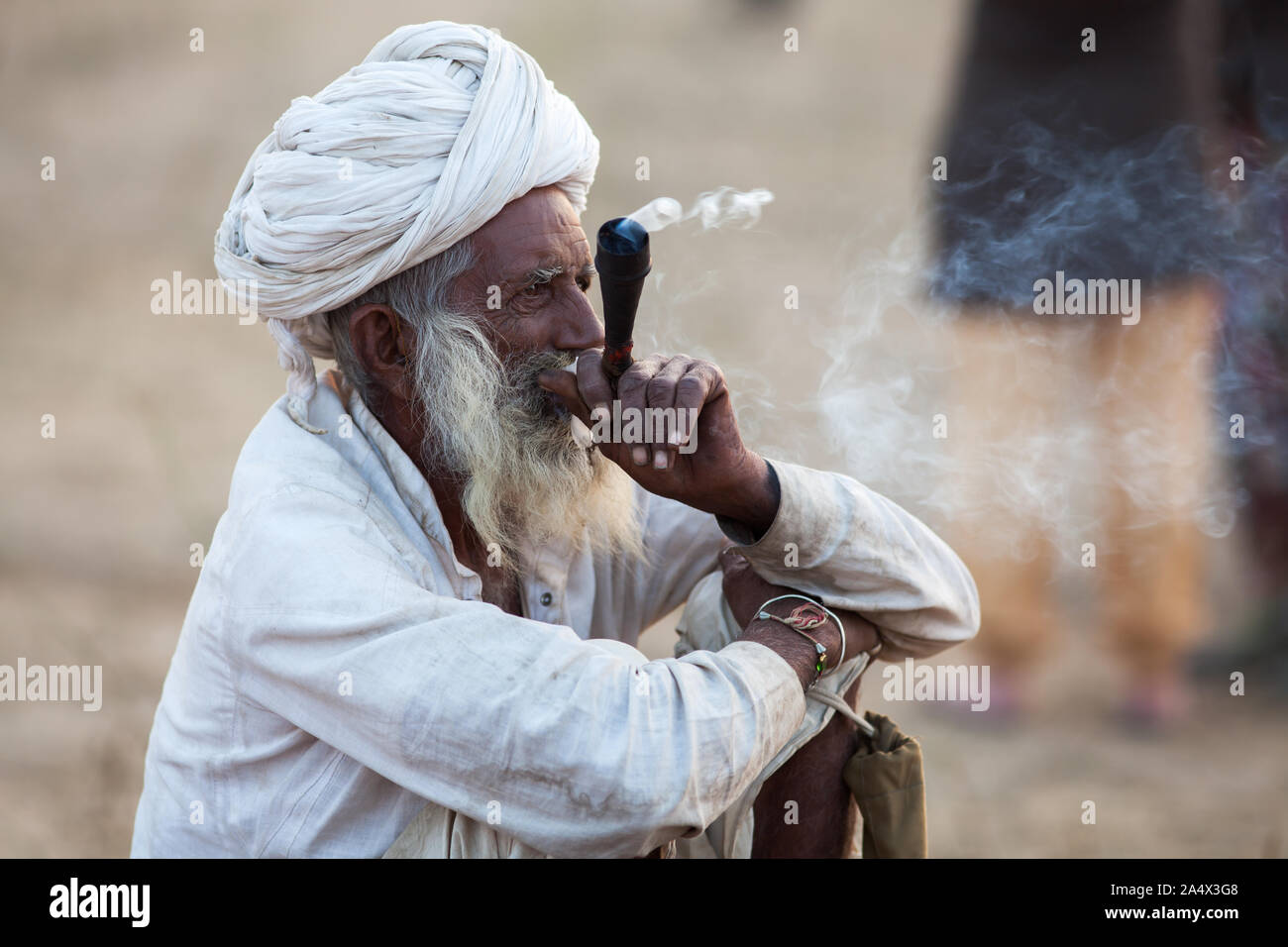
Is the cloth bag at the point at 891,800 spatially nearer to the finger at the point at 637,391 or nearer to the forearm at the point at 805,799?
the forearm at the point at 805,799

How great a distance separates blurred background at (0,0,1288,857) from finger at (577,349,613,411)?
4.58ft

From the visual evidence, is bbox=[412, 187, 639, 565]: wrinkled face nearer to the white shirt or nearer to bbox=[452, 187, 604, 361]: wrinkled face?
bbox=[452, 187, 604, 361]: wrinkled face

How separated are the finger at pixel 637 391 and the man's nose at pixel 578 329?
0.33 meters

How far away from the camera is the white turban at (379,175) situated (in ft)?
7.52

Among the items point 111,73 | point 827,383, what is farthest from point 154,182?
point 827,383

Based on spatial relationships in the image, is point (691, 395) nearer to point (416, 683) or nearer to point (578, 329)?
point (578, 329)

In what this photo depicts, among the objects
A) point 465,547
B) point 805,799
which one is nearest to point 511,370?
point 465,547

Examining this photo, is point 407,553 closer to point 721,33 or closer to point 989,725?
point 989,725

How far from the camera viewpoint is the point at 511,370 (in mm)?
2395

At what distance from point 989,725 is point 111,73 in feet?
18.7

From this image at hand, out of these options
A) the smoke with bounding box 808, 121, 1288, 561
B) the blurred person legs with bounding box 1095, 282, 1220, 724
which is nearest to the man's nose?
the smoke with bounding box 808, 121, 1288, 561

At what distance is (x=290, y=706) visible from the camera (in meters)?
2.01

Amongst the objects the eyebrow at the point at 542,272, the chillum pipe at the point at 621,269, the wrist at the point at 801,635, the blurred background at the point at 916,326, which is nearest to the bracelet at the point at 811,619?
the wrist at the point at 801,635

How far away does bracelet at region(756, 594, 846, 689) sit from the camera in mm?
2244
